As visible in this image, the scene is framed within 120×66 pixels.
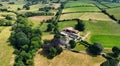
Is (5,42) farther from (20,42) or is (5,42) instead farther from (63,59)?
(63,59)

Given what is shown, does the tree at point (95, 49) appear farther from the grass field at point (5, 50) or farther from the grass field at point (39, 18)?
the grass field at point (39, 18)

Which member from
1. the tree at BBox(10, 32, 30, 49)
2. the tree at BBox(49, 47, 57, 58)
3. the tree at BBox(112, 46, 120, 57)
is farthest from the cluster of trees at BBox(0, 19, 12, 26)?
the tree at BBox(112, 46, 120, 57)

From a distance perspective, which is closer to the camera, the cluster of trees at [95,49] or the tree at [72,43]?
the cluster of trees at [95,49]

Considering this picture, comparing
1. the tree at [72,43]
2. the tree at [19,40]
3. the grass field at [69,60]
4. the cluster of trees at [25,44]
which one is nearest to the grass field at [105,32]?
the tree at [72,43]

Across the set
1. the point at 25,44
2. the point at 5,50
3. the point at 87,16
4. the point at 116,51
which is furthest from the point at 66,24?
the point at 116,51

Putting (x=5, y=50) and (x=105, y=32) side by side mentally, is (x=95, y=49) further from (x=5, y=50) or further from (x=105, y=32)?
(x=5, y=50)
